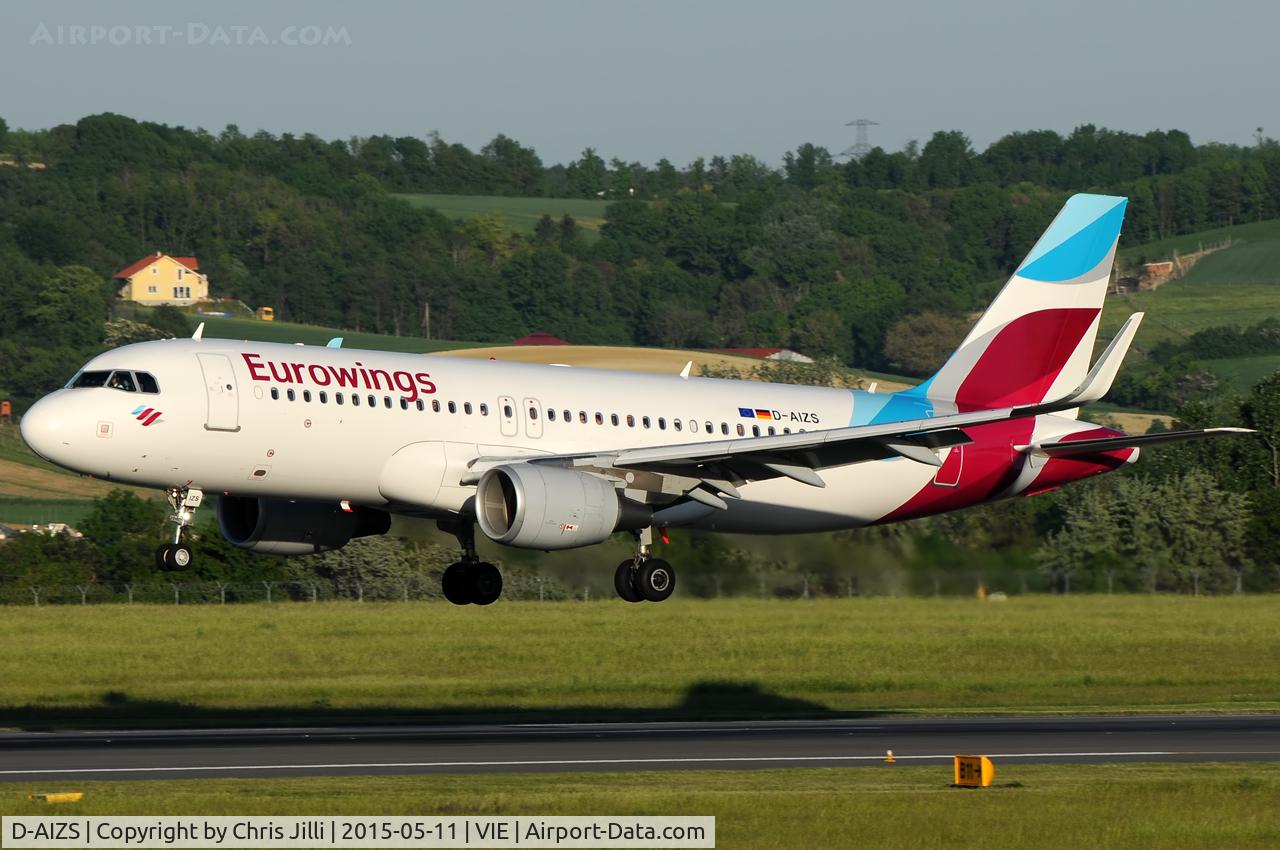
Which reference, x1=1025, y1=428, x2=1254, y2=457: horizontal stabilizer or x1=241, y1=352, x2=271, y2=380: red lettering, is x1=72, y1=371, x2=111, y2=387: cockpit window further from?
x1=1025, y1=428, x2=1254, y2=457: horizontal stabilizer

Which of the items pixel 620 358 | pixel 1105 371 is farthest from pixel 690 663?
pixel 620 358

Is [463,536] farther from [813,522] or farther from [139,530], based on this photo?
[139,530]

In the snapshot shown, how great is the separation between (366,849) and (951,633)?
3801 centimetres

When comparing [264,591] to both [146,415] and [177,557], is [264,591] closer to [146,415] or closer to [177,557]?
[177,557]

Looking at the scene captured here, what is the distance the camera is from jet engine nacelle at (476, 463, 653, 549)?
41.1m

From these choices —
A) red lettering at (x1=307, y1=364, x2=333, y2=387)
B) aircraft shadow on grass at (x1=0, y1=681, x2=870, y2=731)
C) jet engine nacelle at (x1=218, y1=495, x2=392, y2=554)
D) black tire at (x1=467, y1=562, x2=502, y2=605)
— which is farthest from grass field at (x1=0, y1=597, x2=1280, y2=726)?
red lettering at (x1=307, y1=364, x2=333, y2=387)

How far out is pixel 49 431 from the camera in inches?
1572

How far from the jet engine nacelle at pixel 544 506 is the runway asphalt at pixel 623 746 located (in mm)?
5934

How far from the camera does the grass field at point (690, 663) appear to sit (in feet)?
212

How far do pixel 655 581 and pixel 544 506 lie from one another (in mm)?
4339

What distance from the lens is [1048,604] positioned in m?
67.9

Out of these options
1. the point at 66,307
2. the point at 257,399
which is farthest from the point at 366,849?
the point at 66,307

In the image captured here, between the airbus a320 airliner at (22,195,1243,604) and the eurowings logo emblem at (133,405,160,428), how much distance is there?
0.06 metres

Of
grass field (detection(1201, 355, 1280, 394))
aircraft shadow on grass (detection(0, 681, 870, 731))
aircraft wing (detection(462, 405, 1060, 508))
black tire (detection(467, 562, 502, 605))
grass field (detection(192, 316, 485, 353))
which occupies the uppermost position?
grass field (detection(192, 316, 485, 353))
